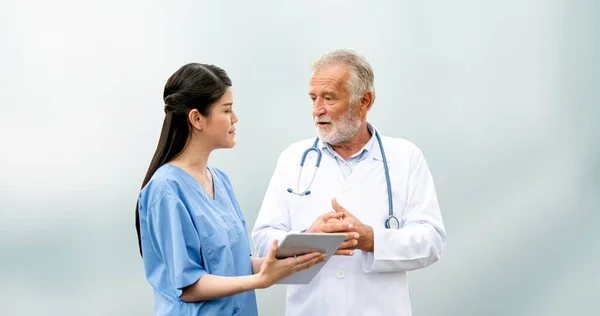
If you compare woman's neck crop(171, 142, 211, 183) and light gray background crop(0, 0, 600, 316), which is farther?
light gray background crop(0, 0, 600, 316)

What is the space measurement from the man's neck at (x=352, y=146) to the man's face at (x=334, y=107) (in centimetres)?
5

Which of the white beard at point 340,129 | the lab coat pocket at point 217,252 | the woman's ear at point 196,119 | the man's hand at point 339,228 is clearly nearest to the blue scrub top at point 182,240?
the lab coat pocket at point 217,252

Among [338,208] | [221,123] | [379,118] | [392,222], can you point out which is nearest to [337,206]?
[338,208]

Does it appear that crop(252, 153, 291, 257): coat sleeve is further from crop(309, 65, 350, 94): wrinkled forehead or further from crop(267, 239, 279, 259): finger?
crop(267, 239, 279, 259): finger

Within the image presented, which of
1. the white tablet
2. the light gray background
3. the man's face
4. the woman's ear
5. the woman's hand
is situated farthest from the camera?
the light gray background

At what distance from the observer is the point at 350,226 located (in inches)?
85.4

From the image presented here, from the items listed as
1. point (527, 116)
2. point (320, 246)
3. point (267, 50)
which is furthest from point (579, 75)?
point (320, 246)

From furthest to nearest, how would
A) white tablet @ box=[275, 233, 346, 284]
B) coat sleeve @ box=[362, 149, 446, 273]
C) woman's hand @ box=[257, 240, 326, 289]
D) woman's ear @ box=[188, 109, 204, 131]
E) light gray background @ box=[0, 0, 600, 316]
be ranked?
light gray background @ box=[0, 0, 600, 316], coat sleeve @ box=[362, 149, 446, 273], woman's ear @ box=[188, 109, 204, 131], woman's hand @ box=[257, 240, 326, 289], white tablet @ box=[275, 233, 346, 284]

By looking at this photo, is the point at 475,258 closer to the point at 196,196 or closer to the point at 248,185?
the point at 248,185

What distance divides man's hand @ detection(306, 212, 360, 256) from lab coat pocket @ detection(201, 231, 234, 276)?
1.01 ft

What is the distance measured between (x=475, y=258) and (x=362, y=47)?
44.7 inches

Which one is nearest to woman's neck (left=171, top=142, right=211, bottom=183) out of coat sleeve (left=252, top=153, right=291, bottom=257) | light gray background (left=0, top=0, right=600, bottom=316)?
coat sleeve (left=252, top=153, right=291, bottom=257)

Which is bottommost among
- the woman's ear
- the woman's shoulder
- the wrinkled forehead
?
the woman's shoulder

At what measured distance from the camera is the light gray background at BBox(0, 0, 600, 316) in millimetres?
3318
